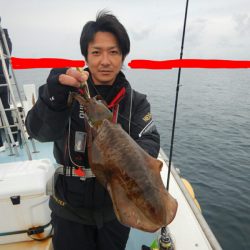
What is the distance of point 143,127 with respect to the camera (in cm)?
262

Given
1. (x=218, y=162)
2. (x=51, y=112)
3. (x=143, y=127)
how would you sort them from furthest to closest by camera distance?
(x=218, y=162), (x=143, y=127), (x=51, y=112)

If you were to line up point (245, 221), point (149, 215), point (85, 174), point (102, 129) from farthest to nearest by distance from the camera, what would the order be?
point (245, 221), point (85, 174), point (102, 129), point (149, 215)

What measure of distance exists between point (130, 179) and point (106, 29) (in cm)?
160

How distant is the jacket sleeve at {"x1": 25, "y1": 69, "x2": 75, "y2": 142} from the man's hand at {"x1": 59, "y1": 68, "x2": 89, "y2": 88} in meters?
0.07

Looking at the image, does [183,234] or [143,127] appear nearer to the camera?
[143,127]

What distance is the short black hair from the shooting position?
8.61 feet

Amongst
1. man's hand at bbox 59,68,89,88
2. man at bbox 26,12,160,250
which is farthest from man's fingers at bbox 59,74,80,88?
man at bbox 26,12,160,250

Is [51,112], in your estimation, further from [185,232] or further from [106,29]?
[185,232]

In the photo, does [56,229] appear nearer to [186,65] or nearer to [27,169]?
[27,169]

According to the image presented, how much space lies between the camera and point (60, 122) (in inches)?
91.8

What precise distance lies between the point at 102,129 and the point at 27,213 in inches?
89.9

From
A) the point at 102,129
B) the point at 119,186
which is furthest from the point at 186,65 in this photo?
the point at 119,186
